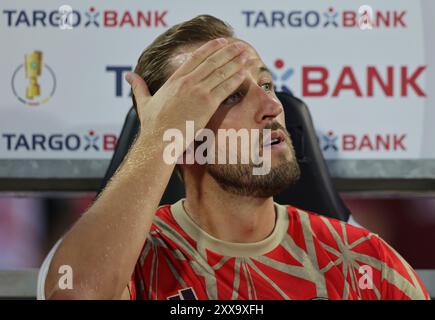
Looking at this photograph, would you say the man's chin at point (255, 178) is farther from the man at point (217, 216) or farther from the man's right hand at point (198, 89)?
the man's right hand at point (198, 89)

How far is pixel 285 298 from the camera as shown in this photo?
2.51 feet

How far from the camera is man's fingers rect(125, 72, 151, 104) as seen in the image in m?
0.80

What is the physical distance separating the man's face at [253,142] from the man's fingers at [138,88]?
11cm

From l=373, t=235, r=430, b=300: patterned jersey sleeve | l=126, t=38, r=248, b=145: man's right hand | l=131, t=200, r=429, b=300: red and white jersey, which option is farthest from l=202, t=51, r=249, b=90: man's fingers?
l=373, t=235, r=430, b=300: patterned jersey sleeve

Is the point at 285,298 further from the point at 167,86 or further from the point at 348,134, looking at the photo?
the point at 348,134

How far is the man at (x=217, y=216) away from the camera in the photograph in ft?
2.23

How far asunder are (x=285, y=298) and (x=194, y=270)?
0.44 feet

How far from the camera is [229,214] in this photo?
0.83 metres

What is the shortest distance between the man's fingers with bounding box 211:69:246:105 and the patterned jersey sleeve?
34 cm

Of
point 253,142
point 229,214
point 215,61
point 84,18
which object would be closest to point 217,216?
point 229,214

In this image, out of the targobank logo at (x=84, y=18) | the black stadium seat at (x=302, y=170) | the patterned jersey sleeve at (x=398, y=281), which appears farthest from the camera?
the targobank logo at (x=84, y=18)

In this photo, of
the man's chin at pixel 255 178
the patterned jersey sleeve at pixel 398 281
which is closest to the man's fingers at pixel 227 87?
the man's chin at pixel 255 178

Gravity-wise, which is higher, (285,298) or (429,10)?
(429,10)
